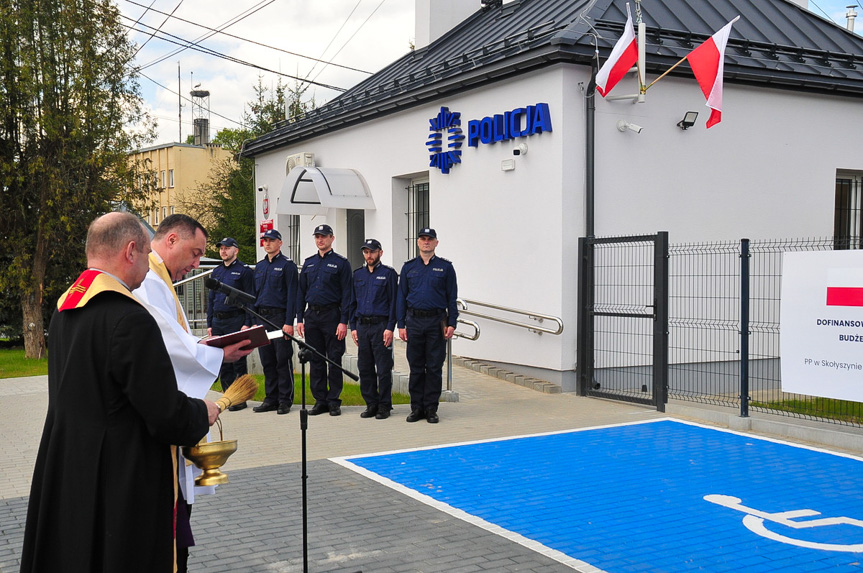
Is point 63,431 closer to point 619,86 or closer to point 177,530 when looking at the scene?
point 177,530

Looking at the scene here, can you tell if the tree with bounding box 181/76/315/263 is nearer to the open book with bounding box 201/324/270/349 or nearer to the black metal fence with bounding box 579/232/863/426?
the black metal fence with bounding box 579/232/863/426

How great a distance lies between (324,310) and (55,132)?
9694 mm

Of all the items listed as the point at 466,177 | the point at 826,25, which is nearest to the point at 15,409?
the point at 466,177

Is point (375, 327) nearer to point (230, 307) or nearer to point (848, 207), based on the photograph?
point (230, 307)

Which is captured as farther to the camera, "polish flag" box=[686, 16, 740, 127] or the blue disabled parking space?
"polish flag" box=[686, 16, 740, 127]

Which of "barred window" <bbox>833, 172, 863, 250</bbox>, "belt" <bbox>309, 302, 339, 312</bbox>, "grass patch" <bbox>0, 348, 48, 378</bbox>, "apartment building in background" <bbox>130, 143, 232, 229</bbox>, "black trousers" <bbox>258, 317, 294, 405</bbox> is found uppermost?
"apartment building in background" <bbox>130, 143, 232, 229</bbox>

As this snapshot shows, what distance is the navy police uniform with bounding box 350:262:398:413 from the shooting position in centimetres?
1005

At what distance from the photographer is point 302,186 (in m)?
17.6

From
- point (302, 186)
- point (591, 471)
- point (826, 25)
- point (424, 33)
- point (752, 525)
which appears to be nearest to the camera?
point (752, 525)

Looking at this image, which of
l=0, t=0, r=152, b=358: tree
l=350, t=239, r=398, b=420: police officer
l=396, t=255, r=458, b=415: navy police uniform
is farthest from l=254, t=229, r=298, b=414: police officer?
l=0, t=0, r=152, b=358: tree

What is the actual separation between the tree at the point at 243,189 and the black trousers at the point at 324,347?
61.5ft

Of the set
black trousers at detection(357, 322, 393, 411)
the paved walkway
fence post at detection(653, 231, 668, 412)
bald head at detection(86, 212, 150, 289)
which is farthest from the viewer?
fence post at detection(653, 231, 668, 412)

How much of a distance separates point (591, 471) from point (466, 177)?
7.10 meters

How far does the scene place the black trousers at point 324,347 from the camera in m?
10.2
